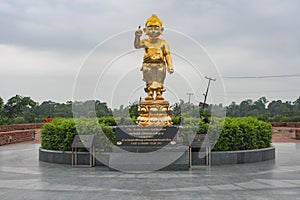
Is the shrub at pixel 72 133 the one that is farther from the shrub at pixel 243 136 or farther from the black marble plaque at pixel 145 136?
the shrub at pixel 243 136

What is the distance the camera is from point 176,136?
925cm

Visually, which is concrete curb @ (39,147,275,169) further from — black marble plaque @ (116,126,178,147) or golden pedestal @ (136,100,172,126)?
golden pedestal @ (136,100,172,126)

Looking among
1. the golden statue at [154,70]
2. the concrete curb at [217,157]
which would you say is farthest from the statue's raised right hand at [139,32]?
the concrete curb at [217,157]

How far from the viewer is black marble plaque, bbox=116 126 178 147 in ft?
29.7

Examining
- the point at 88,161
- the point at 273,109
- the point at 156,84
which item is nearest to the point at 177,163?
the point at 88,161

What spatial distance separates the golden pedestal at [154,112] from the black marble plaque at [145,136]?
1.44 m

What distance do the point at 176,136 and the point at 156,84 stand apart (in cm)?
245

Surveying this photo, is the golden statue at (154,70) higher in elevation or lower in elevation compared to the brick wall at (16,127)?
higher

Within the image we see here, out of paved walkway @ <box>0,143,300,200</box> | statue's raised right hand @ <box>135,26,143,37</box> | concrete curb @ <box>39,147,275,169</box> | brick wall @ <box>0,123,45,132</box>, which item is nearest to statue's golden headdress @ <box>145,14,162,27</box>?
statue's raised right hand @ <box>135,26,143,37</box>

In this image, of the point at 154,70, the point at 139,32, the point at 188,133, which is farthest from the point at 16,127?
the point at 188,133

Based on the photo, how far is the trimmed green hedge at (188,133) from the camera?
30.1ft

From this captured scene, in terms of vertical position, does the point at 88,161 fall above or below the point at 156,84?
below

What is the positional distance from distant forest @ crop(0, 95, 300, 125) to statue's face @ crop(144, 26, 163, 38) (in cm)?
282

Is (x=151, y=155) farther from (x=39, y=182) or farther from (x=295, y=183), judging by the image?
(x=295, y=183)
